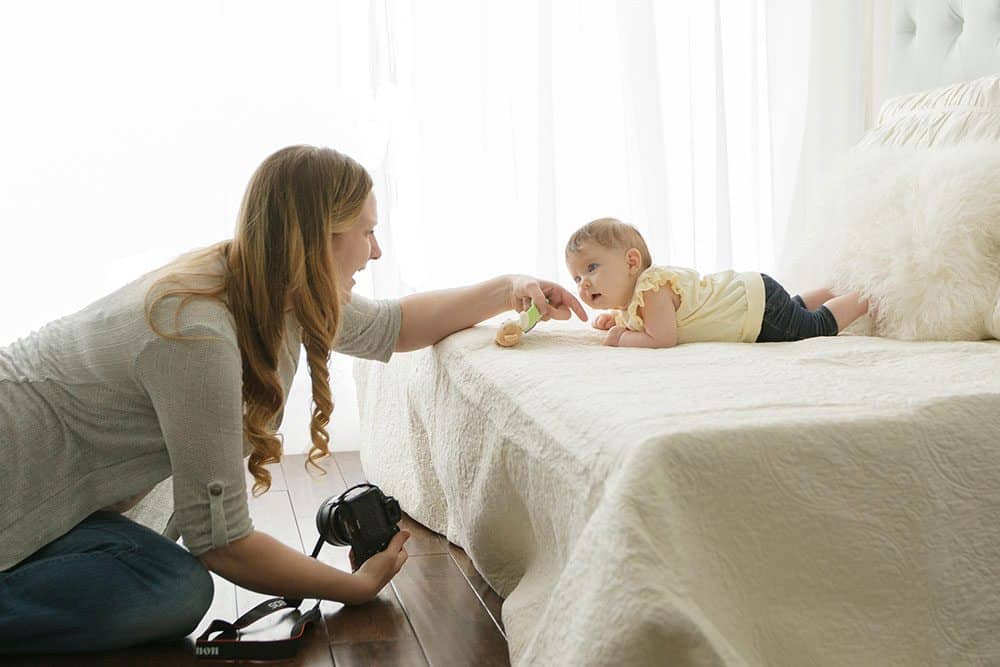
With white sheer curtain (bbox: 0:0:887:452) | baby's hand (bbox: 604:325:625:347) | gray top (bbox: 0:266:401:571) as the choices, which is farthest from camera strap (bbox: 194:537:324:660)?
white sheer curtain (bbox: 0:0:887:452)

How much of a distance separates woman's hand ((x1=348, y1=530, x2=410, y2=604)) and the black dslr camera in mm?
25

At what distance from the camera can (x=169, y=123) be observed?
2.96 meters

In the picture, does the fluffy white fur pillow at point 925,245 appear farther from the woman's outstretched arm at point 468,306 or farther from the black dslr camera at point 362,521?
the black dslr camera at point 362,521

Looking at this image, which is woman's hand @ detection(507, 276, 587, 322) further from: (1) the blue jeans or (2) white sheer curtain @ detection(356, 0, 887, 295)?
(2) white sheer curtain @ detection(356, 0, 887, 295)

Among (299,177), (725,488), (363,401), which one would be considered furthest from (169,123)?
(725,488)

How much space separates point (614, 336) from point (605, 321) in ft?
0.56

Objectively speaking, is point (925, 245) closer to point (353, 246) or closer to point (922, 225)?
point (922, 225)

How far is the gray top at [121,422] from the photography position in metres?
1.46

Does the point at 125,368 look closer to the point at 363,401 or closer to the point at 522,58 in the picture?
the point at 363,401

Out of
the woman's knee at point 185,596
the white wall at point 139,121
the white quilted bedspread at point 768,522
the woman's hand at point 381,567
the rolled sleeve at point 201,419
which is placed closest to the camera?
the white quilted bedspread at point 768,522

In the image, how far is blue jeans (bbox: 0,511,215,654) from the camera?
150cm

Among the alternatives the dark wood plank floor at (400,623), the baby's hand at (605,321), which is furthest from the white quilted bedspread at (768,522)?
the baby's hand at (605,321)

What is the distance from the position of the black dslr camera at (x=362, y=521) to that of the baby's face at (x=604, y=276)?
21.3 inches

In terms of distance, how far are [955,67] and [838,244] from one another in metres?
0.82
